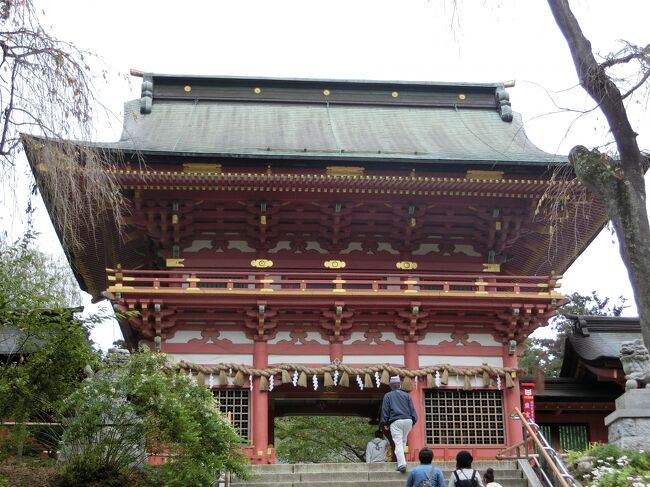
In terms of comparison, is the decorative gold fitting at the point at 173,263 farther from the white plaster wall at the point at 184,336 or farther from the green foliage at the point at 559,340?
the green foliage at the point at 559,340

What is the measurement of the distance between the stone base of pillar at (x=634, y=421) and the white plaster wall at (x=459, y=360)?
6.00 metres

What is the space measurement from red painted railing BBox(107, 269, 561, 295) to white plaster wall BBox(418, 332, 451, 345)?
103 cm

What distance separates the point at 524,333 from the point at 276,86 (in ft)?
34.5

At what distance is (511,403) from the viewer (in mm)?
18500

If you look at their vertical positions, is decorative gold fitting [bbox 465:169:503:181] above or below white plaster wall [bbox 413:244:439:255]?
above

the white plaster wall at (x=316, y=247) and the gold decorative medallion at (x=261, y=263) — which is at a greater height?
the white plaster wall at (x=316, y=247)

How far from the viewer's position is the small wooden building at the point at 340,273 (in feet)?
59.3

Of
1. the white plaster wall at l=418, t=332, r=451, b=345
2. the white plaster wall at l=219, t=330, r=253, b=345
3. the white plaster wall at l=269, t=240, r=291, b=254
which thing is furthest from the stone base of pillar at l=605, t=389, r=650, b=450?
the white plaster wall at l=269, t=240, r=291, b=254

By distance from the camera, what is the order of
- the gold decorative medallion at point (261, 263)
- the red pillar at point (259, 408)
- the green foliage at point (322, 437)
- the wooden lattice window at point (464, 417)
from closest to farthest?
the red pillar at point (259, 408), the wooden lattice window at point (464, 417), the gold decorative medallion at point (261, 263), the green foliage at point (322, 437)

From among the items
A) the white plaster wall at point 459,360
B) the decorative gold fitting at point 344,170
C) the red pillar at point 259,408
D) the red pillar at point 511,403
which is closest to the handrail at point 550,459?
the red pillar at point 511,403

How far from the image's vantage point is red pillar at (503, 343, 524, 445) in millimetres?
18125

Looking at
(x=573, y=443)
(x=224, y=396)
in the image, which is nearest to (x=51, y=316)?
(x=224, y=396)

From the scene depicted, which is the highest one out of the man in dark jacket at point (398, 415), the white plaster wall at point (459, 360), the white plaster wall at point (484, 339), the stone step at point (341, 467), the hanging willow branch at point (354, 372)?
the white plaster wall at point (484, 339)

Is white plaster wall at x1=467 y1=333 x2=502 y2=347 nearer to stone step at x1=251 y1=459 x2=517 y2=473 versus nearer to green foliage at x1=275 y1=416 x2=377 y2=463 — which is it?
stone step at x1=251 y1=459 x2=517 y2=473
